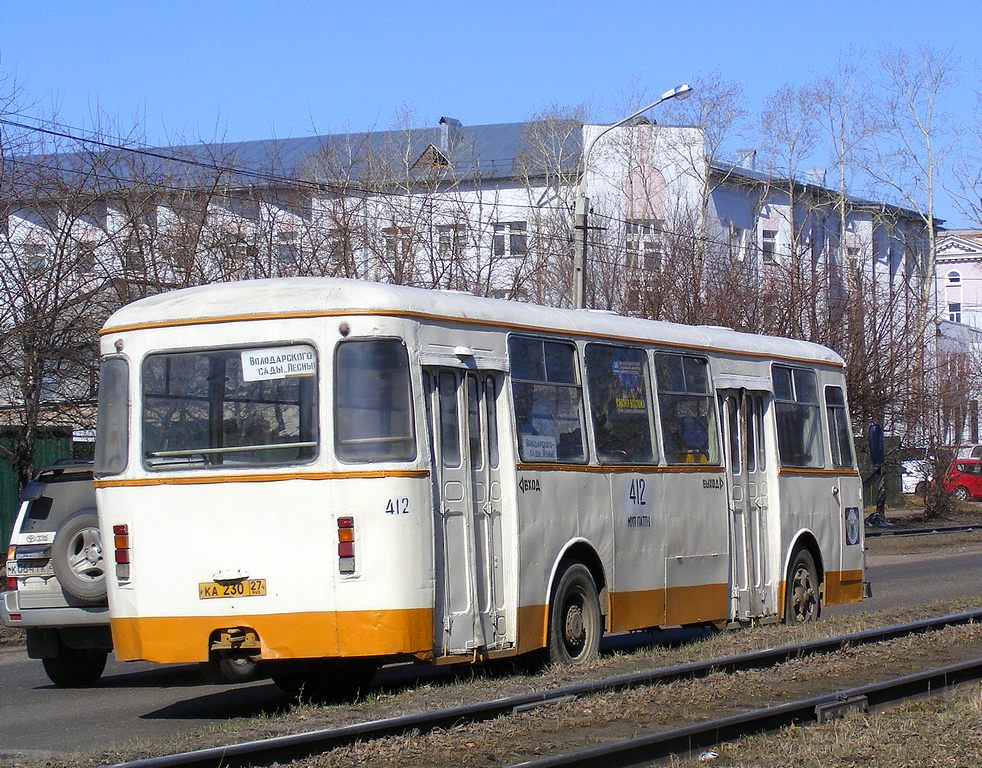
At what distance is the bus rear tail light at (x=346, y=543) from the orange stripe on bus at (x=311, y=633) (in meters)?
0.31

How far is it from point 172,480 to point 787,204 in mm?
50411

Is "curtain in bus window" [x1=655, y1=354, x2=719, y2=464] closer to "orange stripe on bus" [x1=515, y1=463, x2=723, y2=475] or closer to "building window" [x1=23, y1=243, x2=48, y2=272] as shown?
"orange stripe on bus" [x1=515, y1=463, x2=723, y2=475]

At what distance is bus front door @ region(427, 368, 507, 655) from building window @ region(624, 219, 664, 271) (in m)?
26.5

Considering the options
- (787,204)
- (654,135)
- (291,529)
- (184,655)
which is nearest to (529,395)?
(291,529)

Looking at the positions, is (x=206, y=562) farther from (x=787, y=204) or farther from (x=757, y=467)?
(x=787, y=204)

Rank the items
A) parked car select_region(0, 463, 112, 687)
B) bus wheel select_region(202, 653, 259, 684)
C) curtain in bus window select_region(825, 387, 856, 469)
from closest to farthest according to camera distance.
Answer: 1. bus wheel select_region(202, 653, 259, 684)
2. parked car select_region(0, 463, 112, 687)
3. curtain in bus window select_region(825, 387, 856, 469)

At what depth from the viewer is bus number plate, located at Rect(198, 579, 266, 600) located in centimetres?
984

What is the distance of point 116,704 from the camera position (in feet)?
37.8

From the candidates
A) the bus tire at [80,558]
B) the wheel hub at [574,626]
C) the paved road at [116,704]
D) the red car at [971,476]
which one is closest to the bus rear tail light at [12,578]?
the bus tire at [80,558]

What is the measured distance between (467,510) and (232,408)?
178 cm

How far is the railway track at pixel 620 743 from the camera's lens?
25.3ft

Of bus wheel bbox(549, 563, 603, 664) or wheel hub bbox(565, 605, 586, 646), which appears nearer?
bus wheel bbox(549, 563, 603, 664)

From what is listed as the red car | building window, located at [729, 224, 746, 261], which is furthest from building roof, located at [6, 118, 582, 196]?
the red car

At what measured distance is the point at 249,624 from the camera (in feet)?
32.2
